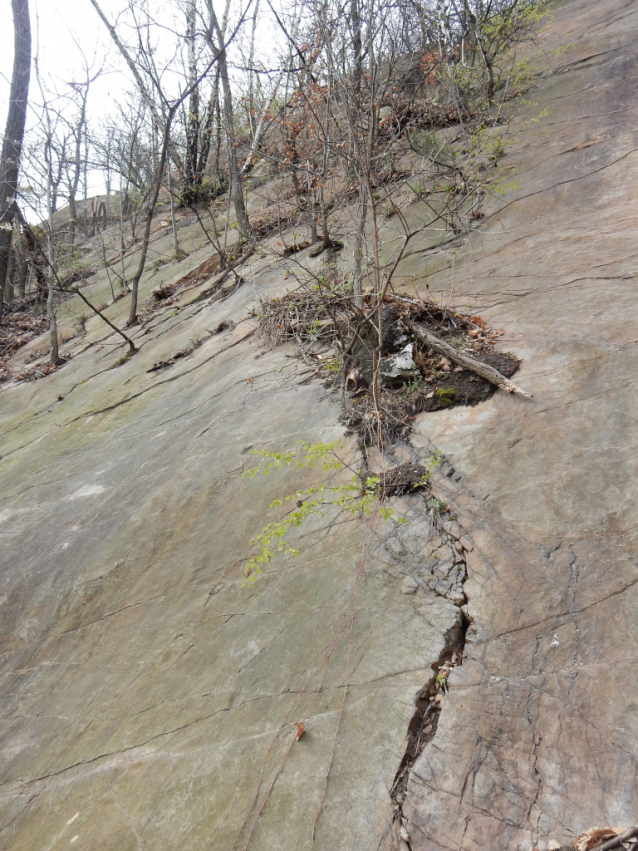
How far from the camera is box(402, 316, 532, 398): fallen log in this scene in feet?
12.7

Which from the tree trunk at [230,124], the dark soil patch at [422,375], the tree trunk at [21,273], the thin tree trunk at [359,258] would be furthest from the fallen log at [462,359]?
the tree trunk at [21,273]

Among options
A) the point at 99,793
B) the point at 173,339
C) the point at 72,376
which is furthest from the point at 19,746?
the point at 72,376

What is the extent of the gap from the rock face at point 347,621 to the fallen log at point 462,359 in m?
0.10

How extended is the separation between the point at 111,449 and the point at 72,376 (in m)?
4.21

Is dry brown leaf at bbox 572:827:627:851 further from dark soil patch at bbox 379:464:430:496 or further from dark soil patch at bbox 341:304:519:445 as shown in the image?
dark soil patch at bbox 341:304:519:445

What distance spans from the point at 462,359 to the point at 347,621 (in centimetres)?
223

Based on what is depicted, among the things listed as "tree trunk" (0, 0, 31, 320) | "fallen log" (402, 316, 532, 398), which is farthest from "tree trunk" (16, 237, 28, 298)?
"fallen log" (402, 316, 532, 398)

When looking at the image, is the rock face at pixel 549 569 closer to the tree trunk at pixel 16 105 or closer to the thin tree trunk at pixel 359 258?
the thin tree trunk at pixel 359 258

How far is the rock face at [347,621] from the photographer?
85.7 inches

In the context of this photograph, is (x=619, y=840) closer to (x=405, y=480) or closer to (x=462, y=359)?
(x=405, y=480)

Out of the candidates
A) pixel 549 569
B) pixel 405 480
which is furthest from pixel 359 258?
pixel 549 569

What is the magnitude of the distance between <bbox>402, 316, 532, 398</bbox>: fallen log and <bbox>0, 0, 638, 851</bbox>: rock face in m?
0.10

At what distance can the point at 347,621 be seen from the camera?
2.92m

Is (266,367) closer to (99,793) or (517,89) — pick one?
(99,793)
